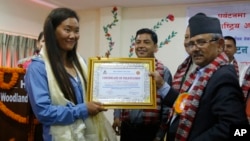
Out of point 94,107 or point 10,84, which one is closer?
point 94,107

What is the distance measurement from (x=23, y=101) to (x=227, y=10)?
3.28 metres

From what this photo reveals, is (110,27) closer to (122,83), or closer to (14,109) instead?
(14,109)

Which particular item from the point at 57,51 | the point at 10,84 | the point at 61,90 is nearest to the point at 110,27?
the point at 10,84

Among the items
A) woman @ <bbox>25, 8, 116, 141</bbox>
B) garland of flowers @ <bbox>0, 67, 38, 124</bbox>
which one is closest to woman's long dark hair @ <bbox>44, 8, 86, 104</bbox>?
woman @ <bbox>25, 8, 116, 141</bbox>

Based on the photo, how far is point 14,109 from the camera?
2879mm

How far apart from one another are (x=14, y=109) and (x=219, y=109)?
209 centimetres

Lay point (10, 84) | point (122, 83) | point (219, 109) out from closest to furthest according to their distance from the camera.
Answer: point (219, 109) → point (122, 83) → point (10, 84)

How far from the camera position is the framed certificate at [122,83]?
6.34ft

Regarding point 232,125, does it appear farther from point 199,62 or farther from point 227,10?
point 227,10

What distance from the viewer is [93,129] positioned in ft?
5.93

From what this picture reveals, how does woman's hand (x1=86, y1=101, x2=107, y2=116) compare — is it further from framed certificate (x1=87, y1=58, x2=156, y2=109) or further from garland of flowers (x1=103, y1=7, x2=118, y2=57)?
garland of flowers (x1=103, y1=7, x2=118, y2=57)

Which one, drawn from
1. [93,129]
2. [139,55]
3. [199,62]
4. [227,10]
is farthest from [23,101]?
[227,10]

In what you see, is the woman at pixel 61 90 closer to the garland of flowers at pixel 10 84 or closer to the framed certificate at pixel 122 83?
the framed certificate at pixel 122 83

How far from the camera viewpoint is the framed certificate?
193 centimetres
